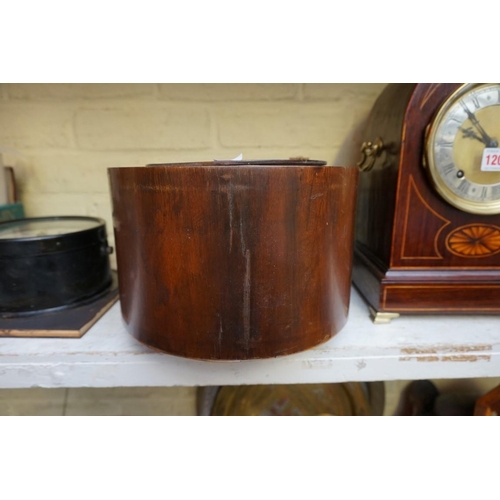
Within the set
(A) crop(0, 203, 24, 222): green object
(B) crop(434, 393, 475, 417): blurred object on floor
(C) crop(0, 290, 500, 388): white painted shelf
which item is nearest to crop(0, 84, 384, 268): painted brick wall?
(A) crop(0, 203, 24, 222): green object

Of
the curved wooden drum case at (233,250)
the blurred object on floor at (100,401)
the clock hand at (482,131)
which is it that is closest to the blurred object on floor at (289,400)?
the blurred object on floor at (100,401)

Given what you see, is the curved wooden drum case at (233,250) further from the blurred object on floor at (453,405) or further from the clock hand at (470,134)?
the blurred object on floor at (453,405)

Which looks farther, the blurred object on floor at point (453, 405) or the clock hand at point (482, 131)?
the blurred object on floor at point (453, 405)

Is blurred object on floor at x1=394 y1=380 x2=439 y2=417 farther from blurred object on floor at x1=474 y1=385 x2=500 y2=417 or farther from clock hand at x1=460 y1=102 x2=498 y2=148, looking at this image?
clock hand at x1=460 y1=102 x2=498 y2=148

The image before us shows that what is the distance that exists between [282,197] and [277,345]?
6.9 inches

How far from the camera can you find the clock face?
0.50 meters

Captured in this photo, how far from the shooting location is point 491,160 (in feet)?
1.69

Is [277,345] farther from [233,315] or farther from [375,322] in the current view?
[375,322]

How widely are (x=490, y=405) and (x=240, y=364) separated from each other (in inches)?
25.2

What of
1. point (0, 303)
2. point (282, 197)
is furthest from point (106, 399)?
point (282, 197)

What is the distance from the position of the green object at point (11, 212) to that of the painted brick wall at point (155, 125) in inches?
1.8

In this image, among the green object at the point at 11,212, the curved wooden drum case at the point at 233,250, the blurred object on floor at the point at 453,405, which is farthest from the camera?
the blurred object on floor at the point at 453,405

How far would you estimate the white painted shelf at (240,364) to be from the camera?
0.48m

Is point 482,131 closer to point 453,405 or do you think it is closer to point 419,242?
point 419,242
